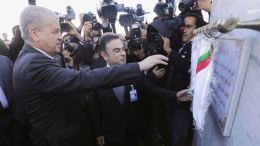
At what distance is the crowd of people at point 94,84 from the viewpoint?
1.49m

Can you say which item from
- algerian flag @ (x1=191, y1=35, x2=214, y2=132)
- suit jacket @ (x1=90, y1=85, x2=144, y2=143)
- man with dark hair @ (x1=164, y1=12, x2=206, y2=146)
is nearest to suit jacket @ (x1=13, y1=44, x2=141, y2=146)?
algerian flag @ (x1=191, y1=35, x2=214, y2=132)

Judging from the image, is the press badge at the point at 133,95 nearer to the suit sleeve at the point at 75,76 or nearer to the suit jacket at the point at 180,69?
the suit jacket at the point at 180,69

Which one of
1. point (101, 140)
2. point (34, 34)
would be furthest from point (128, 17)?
point (34, 34)

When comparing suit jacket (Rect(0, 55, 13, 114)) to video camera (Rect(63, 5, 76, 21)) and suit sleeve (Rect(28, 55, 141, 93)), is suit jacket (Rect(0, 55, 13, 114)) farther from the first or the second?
video camera (Rect(63, 5, 76, 21))

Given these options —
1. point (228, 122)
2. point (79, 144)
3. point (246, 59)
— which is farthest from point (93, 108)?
point (246, 59)

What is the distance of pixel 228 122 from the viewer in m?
1.06

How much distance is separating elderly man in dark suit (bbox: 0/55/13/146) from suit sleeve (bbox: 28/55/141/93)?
112 cm

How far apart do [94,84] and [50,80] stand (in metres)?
0.27

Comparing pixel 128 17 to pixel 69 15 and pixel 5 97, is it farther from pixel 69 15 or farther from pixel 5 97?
pixel 5 97

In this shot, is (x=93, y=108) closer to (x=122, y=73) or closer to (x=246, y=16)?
(x=122, y=73)

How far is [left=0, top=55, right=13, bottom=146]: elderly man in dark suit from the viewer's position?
249 cm

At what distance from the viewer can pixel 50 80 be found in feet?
4.89

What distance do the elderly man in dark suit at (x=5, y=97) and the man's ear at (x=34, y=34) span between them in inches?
41.3

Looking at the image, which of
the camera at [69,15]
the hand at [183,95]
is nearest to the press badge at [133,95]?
the hand at [183,95]
